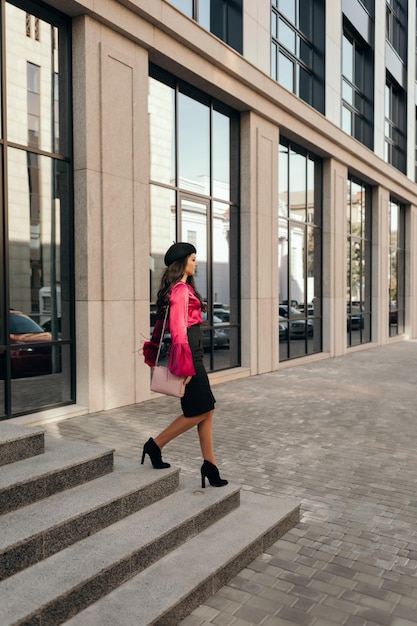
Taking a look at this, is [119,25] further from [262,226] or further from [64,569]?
[64,569]

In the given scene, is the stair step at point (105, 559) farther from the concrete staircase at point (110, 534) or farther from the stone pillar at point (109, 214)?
the stone pillar at point (109, 214)

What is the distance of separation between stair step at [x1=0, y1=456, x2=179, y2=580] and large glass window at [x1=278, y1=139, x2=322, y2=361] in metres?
10.5

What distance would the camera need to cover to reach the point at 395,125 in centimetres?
2402

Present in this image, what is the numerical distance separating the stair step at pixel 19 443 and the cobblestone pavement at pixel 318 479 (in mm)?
1738

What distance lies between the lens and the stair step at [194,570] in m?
3.09

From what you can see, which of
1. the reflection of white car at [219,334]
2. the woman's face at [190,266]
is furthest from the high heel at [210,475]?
the reflection of white car at [219,334]

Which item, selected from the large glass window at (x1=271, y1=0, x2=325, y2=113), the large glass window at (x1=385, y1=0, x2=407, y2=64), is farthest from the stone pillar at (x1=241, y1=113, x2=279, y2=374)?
the large glass window at (x1=385, y1=0, x2=407, y2=64)

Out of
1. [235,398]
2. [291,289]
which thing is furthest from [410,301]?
[235,398]

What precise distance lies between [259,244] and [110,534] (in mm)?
10236

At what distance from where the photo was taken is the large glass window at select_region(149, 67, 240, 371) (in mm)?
10508

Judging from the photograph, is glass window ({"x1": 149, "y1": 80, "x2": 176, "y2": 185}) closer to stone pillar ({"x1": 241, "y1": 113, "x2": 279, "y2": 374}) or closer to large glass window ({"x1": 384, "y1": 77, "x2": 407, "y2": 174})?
stone pillar ({"x1": 241, "y1": 113, "x2": 279, "y2": 374})

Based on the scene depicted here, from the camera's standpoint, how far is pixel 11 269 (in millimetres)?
7656

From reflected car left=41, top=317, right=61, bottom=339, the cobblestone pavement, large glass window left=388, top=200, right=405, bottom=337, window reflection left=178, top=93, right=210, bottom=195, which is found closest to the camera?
the cobblestone pavement

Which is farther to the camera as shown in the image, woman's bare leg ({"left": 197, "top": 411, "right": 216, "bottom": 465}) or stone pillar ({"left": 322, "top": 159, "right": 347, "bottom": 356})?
stone pillar ({"left": 322, "top": 159, "right": 347, "bottom": 356})
